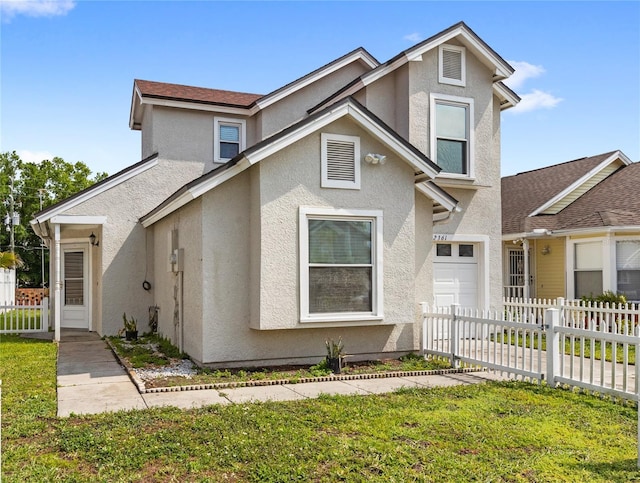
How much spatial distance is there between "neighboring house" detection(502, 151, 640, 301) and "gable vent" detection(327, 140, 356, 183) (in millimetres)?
9782

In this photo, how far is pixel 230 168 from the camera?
9.58 metres

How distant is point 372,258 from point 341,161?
5.92ft

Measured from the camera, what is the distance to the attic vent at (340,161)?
1003cm

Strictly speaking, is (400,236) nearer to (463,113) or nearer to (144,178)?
(463,113)

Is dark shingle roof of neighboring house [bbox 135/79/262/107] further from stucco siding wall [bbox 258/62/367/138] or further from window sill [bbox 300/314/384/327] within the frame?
window sill [bbox 300/314/384/327]

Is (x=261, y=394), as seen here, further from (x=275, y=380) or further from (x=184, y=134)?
(x=184, y=134)

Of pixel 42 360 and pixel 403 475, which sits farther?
pixel 42 360

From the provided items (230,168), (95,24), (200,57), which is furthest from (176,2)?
(230,168)

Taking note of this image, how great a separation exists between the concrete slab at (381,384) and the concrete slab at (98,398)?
3183mm

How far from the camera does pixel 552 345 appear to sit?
8594 millimetres

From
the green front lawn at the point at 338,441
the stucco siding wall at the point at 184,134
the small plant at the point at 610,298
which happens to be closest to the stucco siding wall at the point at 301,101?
the stucco siding wall at the point at 184,134

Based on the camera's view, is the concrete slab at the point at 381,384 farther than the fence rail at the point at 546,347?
Yes

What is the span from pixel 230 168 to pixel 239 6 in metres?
4.44

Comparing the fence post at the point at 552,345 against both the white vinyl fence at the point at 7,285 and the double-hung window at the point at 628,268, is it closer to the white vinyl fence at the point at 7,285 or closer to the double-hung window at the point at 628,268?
the double-hung window at the point at 628,268
